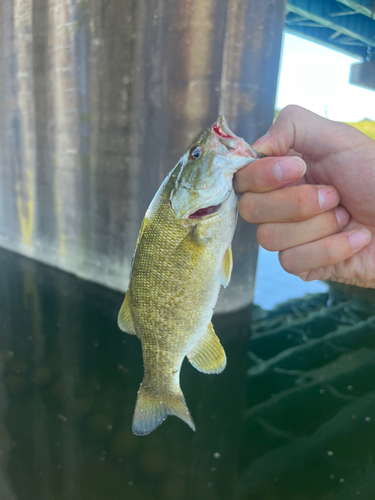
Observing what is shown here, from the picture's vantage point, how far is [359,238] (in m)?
1.65

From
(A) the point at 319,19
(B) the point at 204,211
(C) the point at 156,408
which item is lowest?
(C) the point at 156,408

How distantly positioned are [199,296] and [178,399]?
18.5 inches

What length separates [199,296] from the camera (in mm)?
1494

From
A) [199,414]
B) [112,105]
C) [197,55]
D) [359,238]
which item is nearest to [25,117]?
[112,105]

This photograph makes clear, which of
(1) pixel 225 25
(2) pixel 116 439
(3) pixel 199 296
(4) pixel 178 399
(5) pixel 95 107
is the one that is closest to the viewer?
(3) pixel 199 296

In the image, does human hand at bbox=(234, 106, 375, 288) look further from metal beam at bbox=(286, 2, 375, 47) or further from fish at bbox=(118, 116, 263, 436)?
metal beam at bbox=(286, 2, 375, 47)

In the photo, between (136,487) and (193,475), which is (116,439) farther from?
(193,475)

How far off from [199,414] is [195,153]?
92.2 inches

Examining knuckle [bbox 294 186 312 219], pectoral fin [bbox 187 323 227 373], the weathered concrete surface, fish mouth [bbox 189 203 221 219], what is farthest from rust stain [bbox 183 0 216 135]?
pectoral fin [bbox 187 323 227 373]

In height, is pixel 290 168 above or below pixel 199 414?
above

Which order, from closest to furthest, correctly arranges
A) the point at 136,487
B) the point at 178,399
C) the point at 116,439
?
the point at 178,399 < the point at 136,487 < the point at 116,439

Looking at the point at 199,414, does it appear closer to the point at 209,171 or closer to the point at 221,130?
the point at 209,171

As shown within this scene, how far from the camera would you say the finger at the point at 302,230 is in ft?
5.61

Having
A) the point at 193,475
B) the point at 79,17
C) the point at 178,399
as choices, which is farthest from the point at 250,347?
the point at 79,17
